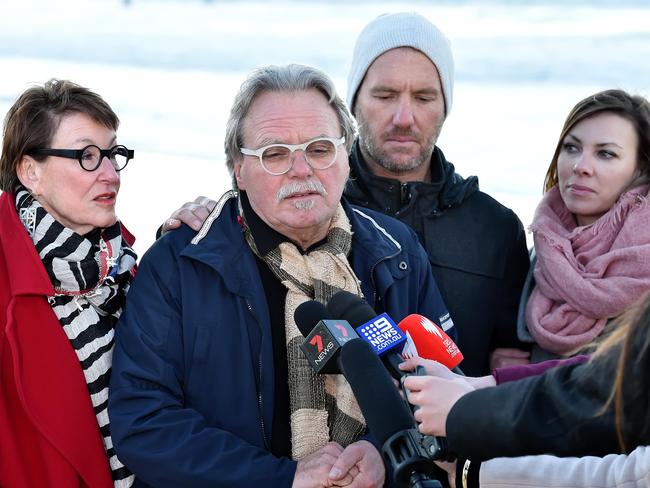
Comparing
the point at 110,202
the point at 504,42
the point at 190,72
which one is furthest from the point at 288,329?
the point at 504,42

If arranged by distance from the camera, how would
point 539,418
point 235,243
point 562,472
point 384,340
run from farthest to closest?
point 235,243 < point 562,472 < point 384,340 < point 539,418

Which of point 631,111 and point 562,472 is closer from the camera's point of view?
point 562,472

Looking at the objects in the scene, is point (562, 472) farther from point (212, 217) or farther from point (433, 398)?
point (212, 217)

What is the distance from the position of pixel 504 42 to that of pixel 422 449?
52.1 ft

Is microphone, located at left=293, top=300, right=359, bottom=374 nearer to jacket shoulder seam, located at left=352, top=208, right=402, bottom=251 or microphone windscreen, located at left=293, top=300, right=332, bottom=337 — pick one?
microphone windscreen, located at left=293, top=300, right=332, bottom=337

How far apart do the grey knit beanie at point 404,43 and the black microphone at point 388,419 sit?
191 centimetres

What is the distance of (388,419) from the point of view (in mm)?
1748

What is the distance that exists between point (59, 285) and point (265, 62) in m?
14.1

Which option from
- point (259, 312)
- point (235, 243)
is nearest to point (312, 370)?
point (259, 312)

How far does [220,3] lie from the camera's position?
77.8 feet

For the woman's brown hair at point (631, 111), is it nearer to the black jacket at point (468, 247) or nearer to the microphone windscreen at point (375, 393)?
the black jacket at point (468, 247)

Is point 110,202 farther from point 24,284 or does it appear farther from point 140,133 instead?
point 140,133

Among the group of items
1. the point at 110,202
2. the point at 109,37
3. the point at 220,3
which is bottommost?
the point at 110,202

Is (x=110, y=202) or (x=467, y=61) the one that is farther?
(x=467, y=61)
